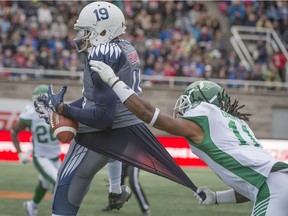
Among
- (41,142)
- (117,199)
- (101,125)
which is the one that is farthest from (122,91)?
(41,142)

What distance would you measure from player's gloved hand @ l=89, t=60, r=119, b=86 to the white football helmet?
78 centimetres

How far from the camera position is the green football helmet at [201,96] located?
5086 millimetres

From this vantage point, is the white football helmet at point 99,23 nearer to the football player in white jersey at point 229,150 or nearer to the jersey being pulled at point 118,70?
the jersey being pulled at point 118,70

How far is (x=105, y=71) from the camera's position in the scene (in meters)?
5.18

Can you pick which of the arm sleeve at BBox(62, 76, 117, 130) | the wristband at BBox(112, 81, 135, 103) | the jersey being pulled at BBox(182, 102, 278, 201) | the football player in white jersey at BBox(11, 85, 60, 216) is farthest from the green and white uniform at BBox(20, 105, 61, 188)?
the jersey being pulled at BBox(182, 102, 278, 201)

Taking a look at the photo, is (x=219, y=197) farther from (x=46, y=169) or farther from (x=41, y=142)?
(x=41, y=142)

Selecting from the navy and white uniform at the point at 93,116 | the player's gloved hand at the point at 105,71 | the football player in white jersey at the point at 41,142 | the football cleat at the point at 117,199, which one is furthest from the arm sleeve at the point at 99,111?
the football player in white jersey at the point at 41,142

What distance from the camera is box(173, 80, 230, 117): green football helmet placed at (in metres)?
5.09

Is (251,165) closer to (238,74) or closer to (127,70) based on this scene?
(127,70)

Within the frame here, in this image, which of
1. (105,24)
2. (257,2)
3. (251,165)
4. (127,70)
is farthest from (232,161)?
(257,2)

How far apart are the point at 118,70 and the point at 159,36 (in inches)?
628

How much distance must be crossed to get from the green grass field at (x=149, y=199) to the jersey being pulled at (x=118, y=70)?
12.4ft

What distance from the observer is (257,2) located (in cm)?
2370

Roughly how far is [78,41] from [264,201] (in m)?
2.15
